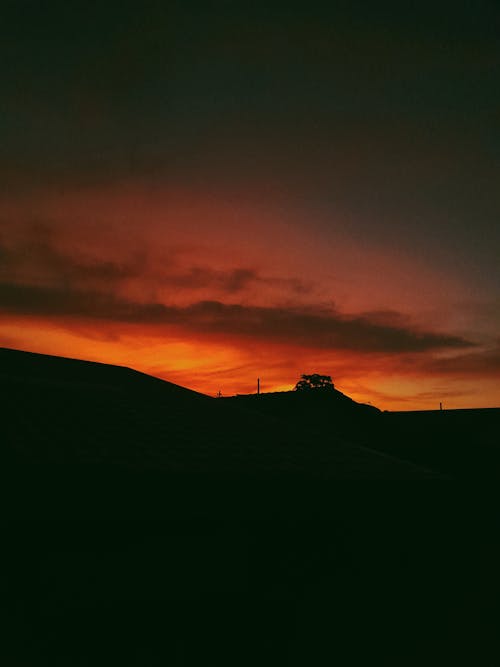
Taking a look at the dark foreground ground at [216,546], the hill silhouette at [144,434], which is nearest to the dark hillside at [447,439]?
the dark foreground ground at [216,546]

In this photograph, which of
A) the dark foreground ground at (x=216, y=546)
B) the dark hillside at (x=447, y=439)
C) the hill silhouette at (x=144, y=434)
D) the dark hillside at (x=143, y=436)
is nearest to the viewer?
the dark foreground ground at (x=216, y=546)

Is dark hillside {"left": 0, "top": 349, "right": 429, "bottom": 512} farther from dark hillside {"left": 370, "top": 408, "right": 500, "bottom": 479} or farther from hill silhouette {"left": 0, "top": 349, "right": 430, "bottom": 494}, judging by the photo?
dark hillside {"left": 370, "top": 408, "right": 500, "bottom": 479}

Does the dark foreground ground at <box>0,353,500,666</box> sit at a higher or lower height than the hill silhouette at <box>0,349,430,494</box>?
lower

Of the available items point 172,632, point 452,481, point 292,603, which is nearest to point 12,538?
point 172,632

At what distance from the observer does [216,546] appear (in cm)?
732

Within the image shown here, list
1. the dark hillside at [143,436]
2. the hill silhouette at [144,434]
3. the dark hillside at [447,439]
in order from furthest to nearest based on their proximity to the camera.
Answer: the dark hillside at [447,439] < the hill silhouette at [144,434] < the dark hillside at [143,436]

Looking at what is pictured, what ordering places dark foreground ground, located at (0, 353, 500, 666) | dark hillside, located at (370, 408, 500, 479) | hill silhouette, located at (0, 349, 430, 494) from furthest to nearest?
dark hillside, located at (370, 408, 500, 479), hill silhouette, located at (0, 349, 430, 494), dark foreground ground, located at (0, 353, 500, 666)

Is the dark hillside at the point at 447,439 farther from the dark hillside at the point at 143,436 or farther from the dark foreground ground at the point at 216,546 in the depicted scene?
the dark hillside at the point at 143,436

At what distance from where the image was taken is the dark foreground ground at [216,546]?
595 centimetres

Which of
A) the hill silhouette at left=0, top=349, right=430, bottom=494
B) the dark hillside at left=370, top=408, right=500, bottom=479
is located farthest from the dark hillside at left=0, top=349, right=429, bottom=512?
the dark hillside at left=370, top=408, right=500, bottom=479

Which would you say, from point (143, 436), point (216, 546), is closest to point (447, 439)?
point (143, 436)

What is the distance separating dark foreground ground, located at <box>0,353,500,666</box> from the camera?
595 centimetres

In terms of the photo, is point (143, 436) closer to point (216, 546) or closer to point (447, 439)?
point (216, 546)

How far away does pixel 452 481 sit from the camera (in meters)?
12.1
